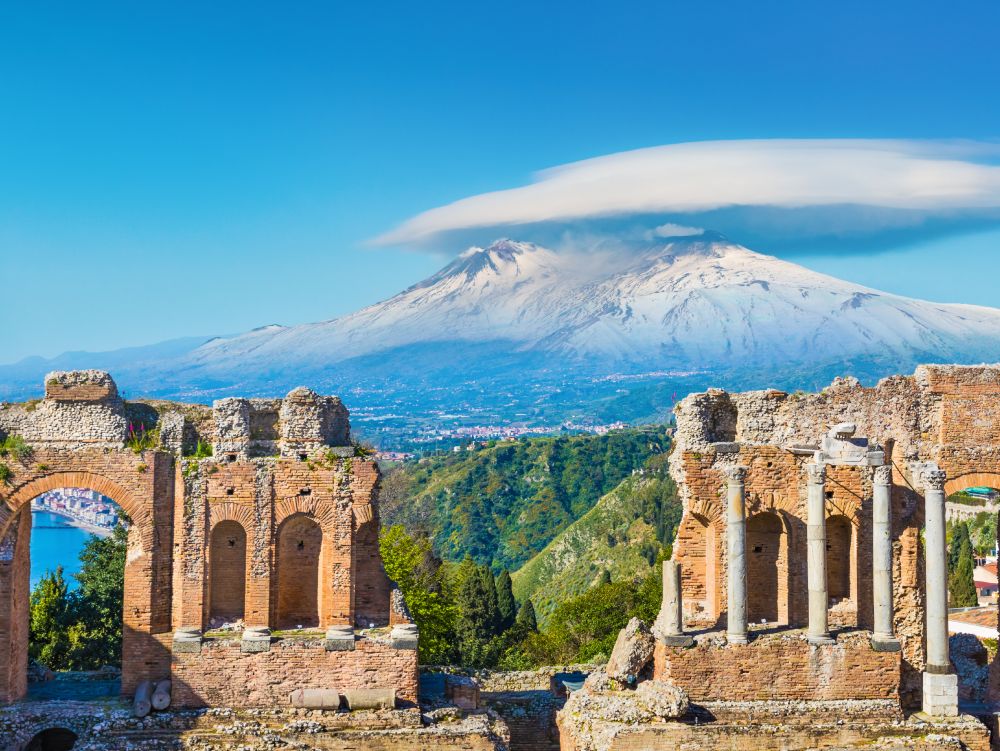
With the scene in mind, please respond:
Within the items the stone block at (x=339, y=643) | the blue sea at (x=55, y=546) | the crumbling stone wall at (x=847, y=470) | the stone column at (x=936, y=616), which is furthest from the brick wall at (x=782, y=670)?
the blue sea at (x=55, y=546)

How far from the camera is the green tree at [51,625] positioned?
3250cm

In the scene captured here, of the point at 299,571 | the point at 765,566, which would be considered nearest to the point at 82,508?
the point at 299,571

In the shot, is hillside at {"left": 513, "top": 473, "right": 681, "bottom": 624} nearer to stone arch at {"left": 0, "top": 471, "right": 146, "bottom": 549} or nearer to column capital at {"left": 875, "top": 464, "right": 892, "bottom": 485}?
column capital at {"left": 875, "top": 464, "right": 892, "bottom": 485}

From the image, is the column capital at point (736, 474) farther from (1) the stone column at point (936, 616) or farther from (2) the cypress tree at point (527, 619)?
(2) the cypress tree at point (527, 619)

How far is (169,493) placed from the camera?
2488cm

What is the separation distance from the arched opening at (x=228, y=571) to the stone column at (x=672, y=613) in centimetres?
895

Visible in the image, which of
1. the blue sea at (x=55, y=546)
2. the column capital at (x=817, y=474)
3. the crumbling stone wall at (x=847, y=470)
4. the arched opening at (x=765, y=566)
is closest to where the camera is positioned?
the column capital at (x=817, y=474)

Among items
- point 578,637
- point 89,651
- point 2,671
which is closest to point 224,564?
point 2,671

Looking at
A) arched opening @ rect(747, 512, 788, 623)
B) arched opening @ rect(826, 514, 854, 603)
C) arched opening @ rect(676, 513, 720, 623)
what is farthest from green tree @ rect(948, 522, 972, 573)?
arched opening @ rect(676, 513, 720, 623)

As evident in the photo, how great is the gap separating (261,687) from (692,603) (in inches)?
372

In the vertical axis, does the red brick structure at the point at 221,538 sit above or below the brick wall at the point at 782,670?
above

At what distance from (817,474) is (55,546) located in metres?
141

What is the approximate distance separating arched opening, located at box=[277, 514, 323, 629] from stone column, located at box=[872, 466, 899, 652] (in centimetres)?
1187

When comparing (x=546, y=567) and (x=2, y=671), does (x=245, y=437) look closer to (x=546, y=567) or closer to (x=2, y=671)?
(x=2, y=671)
